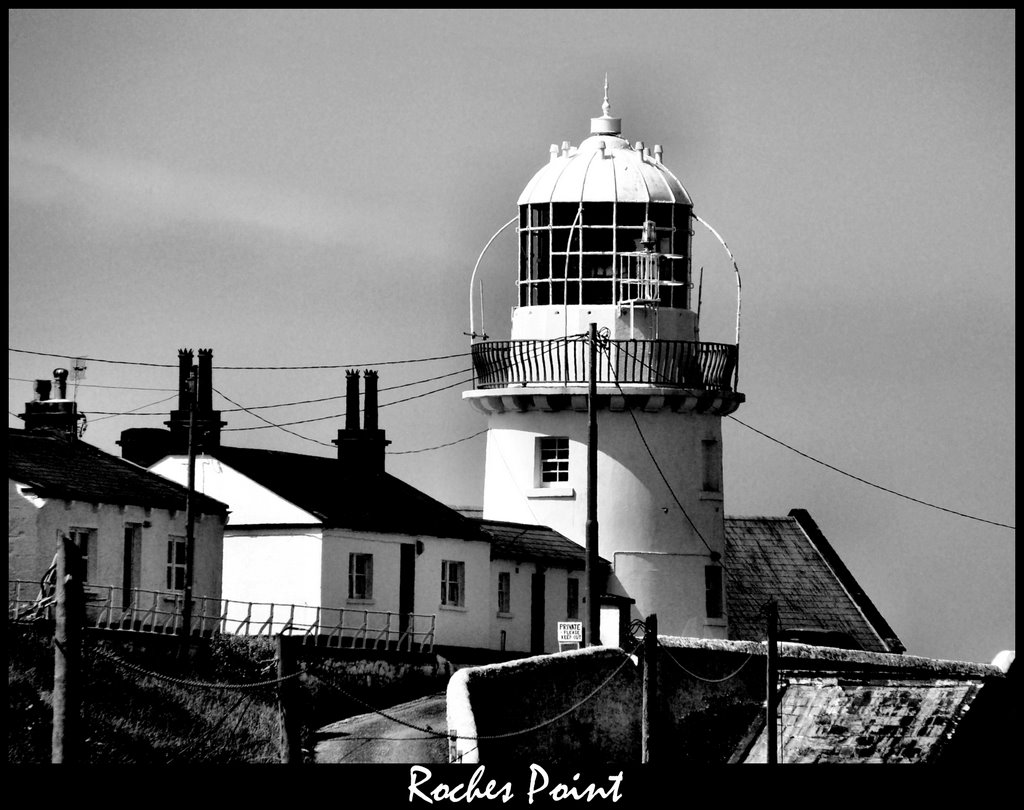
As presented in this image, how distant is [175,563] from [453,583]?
709 centimetres

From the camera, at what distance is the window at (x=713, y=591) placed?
182ft

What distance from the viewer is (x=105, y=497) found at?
4491 centimetres

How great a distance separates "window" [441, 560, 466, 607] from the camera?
51875 mm

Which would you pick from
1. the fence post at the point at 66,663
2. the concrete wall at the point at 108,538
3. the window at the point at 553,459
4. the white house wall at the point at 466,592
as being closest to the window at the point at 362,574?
the white house wall at the point at 466,592

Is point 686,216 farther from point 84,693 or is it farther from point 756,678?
point 84,693

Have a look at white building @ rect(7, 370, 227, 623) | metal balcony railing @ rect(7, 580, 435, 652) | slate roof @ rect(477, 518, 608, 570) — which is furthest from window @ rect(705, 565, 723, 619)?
white building @ rect(7, 370, 227, 623)

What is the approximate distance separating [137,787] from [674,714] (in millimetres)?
11467

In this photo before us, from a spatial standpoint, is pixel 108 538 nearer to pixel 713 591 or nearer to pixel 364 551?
pixel 364 551

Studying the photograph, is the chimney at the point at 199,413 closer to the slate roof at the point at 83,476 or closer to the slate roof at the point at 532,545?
the slate roof at the point at 83,476

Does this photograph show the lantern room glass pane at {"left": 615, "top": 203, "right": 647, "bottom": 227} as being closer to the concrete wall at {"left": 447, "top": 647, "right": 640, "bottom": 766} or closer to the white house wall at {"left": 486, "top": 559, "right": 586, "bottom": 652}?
the white house wall at {"left": 486, "top": 559, "right": 586, "bottom": 652}

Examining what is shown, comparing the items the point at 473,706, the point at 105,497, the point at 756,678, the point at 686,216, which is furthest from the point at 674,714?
the point at 686,216

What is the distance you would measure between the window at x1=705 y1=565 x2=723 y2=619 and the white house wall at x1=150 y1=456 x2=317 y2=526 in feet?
34.0

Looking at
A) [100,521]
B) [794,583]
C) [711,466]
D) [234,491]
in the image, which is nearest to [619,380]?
[711,466]

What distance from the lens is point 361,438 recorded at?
5431 centimetres
